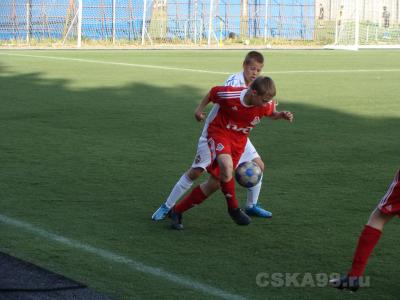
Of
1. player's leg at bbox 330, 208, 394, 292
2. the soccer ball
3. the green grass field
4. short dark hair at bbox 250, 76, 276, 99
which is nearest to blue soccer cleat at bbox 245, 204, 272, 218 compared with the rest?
the green grass field

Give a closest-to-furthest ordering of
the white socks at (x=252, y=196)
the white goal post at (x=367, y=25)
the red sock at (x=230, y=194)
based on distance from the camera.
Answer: the red sock at (x=230, y=194) < the white socks at (x=252, y=196) < the white goal post at (x=367, y=25)

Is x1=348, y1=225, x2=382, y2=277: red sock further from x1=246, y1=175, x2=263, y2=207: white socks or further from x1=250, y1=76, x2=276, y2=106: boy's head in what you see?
x1=246, y1=175, x2=263, y2=207: white socks

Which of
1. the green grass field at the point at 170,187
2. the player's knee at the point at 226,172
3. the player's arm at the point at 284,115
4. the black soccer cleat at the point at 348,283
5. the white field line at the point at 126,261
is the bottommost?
the green grass field at the point at 170,187

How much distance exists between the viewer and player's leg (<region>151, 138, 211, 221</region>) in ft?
25.1

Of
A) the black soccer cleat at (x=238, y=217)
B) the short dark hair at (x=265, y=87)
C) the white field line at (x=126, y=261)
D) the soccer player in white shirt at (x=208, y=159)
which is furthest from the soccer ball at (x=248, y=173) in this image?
the white field line at (x=126, y=261)

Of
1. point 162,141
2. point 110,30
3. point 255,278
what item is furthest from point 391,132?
point 110,30

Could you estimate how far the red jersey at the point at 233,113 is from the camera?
7.48 m

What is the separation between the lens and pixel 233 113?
7.54 m

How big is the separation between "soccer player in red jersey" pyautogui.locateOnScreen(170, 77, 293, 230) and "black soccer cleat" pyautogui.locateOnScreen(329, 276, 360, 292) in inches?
63.0

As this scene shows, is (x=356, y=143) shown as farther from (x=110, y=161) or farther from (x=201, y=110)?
(x=201, y=110)

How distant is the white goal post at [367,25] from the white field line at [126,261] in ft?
112

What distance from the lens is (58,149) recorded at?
37.8 ft

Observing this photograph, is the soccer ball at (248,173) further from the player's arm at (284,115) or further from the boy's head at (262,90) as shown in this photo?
the boy's head at (262,90)

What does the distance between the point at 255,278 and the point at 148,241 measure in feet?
4.07
